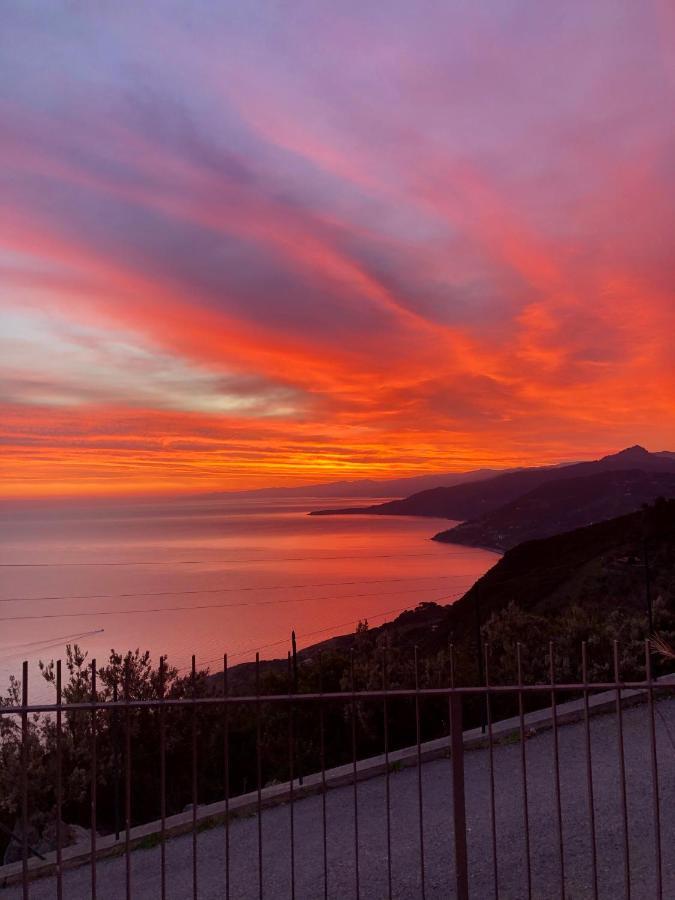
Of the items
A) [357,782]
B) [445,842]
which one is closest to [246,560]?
[357,782]

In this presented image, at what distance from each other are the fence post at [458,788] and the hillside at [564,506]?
152929 millimetres

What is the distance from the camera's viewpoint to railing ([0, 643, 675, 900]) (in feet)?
17.3

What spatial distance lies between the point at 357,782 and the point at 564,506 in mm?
168596

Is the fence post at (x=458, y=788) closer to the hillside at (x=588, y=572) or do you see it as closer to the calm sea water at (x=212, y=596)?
the hillside at (x=588, y=572)

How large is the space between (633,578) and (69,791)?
1179 inches

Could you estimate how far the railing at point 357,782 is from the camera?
527cm

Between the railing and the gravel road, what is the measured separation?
44 mm

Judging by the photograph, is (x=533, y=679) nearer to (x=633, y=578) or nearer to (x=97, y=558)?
(x=633, y=578)

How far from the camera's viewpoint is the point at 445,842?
23.9 ft

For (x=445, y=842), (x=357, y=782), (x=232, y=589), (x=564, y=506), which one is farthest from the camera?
(x=564, y=506)

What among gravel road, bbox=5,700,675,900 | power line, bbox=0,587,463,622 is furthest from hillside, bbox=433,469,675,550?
gravel road, bbox=5,700,675,900

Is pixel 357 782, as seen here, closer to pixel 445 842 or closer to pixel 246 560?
pixel 445 842

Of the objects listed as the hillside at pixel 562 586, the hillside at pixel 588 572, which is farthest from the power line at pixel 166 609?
the hillside at pixel 588 572

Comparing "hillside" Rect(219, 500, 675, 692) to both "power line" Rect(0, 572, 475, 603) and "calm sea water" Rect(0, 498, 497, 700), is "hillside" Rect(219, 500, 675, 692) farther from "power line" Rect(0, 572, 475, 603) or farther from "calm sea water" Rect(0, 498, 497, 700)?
"power line" Rect(0, 572, 475, 603)
